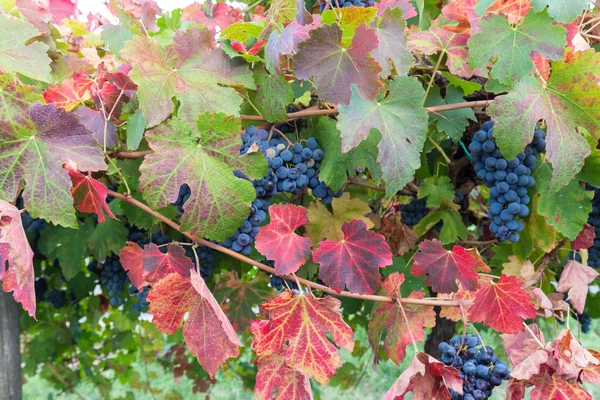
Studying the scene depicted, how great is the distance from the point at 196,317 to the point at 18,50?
690 millimetres

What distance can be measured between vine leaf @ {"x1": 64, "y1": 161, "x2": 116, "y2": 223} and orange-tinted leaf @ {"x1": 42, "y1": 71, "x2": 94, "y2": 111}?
294 mm

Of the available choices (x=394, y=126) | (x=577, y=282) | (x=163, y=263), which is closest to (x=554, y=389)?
(x=577, y=282)

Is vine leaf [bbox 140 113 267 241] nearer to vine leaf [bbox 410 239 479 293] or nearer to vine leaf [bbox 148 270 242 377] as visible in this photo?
vine leaf [bbox 148 270 242 377]

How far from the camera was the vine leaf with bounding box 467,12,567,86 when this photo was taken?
116 cm

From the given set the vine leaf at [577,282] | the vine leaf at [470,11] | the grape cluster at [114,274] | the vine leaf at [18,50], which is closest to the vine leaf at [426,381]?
the vine leaf at [577,282]

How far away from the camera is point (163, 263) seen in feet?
3.92

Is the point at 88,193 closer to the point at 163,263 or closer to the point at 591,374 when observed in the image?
the point at 163,263

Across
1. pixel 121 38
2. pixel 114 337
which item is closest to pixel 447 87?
pixel 121 38

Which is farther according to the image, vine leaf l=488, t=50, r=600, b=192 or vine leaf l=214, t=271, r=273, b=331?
vine leaf l=214, t=271, r=273, b=331

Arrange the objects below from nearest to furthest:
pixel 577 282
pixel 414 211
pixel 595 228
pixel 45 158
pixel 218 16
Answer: pixel 45 158, pixel 577 282, pixel 595 228, pixel 414 211, pixel 218 16

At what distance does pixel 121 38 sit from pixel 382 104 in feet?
2.97

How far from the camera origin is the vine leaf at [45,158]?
3.38ft

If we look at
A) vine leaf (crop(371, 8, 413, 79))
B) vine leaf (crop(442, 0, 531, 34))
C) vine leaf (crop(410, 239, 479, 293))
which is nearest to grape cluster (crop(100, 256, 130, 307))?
vine leaf (crop(410, 239, 479, 293))

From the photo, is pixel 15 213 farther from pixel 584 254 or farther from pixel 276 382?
pixel 584 254
